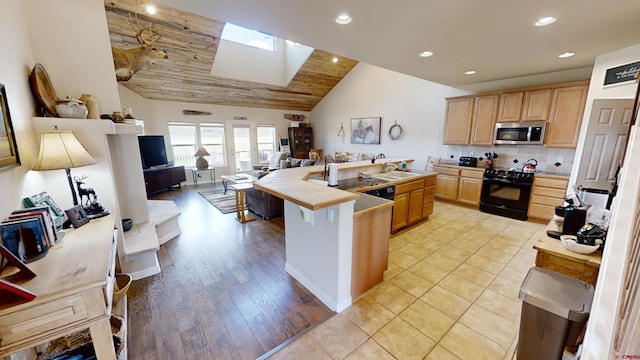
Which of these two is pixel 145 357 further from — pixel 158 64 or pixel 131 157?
pixel 158 64

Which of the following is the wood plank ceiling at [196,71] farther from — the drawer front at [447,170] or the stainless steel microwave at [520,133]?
the stainless steel microwave at [520,133]

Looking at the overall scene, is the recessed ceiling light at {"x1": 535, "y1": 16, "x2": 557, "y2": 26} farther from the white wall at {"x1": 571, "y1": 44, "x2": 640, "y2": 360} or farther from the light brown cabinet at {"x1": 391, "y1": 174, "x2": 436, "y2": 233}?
the light brown cabinet at {"x1": 391, "y1": 174, "x2": 436, "y2": 233}

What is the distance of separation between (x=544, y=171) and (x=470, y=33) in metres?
3.39

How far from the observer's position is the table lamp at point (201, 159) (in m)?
6.62

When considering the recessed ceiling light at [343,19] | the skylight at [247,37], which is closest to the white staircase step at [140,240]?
the recessed ceiling light at [343,19]

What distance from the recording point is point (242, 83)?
20.4 ft

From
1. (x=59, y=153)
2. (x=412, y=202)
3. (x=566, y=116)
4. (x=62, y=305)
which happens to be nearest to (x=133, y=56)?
(x=59, y=153)

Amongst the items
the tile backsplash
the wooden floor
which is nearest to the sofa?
the wooden floor

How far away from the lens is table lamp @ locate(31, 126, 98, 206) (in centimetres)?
157

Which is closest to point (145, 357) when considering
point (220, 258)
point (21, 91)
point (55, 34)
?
point (220, 258)

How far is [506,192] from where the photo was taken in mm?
4191

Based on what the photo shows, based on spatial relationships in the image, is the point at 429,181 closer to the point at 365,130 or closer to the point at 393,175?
the point at 393,175

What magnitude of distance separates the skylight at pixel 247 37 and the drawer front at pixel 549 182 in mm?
6184

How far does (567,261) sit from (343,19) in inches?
97.5
